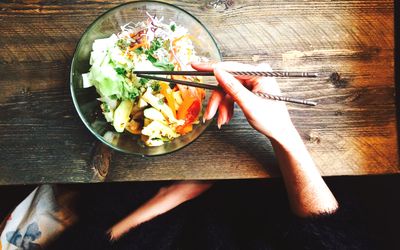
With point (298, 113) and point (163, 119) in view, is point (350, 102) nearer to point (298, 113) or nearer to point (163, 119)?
point (298, 113)

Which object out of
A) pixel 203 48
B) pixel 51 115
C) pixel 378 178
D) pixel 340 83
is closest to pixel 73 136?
pixel 51 115

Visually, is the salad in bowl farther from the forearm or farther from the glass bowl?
the forearm

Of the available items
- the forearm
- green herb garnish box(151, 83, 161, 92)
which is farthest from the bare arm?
green herb garnish box(151, 83, 161, 92)

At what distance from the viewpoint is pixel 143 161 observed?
1.18 meters

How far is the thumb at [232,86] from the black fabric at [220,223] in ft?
1.65

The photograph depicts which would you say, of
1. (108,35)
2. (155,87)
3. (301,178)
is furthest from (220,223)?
(108,35)

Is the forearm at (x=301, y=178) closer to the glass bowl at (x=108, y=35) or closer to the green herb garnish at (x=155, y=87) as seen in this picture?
the glass bowl at (x=108, y=35)

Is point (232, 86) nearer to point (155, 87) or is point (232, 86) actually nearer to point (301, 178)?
point (155, 87)

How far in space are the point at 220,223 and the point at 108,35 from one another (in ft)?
2.60

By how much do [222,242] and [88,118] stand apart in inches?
25.9

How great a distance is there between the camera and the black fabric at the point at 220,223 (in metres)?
1.19

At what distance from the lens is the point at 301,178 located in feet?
3.79

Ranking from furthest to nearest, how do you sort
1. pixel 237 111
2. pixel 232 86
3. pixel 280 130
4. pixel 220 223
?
pixel 220 223 < pixel 237 111 < pixel 280 130 < pixel 232 86

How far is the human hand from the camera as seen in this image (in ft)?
3.17
